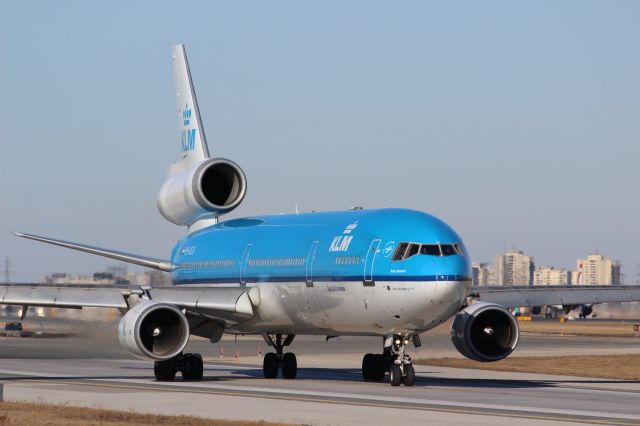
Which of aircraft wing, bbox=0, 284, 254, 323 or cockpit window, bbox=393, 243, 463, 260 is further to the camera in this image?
aircraft wing, bbox=0, 284, 254, 323

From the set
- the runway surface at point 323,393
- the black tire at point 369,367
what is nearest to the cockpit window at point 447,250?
the runway surface at point 323,393

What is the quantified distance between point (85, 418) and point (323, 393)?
805cm

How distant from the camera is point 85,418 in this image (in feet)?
75.8

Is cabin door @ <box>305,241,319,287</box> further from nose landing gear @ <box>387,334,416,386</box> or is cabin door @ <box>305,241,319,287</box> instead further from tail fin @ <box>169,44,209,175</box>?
tail fin @ <box>169,44,209,175</box>

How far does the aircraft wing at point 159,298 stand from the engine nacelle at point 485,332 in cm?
609

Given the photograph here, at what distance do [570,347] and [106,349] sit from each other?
23.6m

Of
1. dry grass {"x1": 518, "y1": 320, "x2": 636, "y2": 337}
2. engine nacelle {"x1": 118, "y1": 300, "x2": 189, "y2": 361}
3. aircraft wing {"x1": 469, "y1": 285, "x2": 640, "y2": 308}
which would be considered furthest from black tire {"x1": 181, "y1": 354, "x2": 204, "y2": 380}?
dry grass {"x1": 518, "y1": 320, "x2": 636, "y2": 337}

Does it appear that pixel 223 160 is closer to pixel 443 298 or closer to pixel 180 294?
pixel 180 294

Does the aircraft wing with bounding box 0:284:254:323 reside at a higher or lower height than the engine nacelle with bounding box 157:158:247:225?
lower

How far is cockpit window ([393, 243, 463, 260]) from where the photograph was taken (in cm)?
3058

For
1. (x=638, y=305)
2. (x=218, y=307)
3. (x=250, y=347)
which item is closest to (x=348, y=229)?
(x=218, y=307)

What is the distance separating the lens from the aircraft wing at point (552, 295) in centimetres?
3591

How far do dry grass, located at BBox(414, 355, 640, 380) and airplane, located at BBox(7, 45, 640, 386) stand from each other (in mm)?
4785

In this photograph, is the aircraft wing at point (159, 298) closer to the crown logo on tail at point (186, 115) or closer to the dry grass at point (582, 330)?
the crown logo on tail at point (186, 115)
